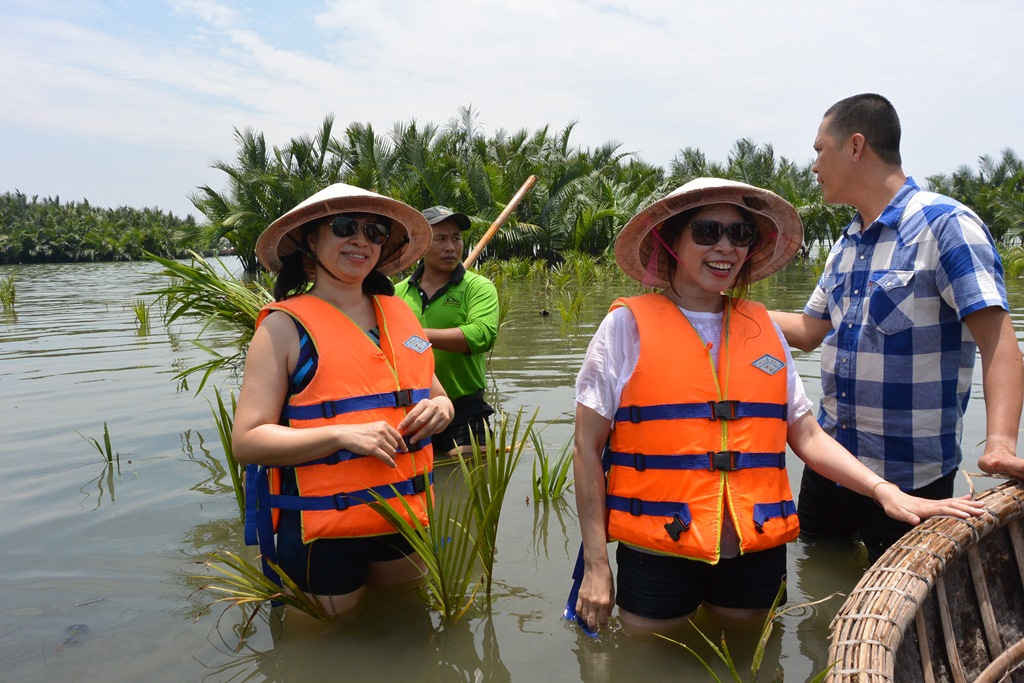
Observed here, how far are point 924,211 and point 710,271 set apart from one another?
964mm

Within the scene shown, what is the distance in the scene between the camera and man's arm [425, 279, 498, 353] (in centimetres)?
424

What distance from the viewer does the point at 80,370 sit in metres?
7.55

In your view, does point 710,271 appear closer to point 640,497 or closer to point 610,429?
point 610,429

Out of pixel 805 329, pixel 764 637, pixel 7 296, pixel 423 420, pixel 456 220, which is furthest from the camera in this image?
pixel 7 296

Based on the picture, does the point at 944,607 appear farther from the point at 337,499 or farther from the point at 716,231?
the point at 337,499

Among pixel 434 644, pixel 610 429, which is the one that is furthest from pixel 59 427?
pixel 610 429

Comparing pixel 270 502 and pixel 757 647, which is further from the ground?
pixel 270 502

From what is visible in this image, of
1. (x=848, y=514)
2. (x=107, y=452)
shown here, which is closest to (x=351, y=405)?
(x=848, y=514)

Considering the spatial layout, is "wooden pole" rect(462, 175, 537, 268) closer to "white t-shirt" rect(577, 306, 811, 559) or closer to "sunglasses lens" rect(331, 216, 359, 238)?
"sunglasses lens" rect(331, 216, 359, 238)

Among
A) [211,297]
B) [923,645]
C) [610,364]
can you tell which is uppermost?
[211,297]

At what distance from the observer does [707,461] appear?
2068 mm

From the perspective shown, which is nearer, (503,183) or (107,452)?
(107,452)

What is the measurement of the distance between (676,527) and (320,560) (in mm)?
1181

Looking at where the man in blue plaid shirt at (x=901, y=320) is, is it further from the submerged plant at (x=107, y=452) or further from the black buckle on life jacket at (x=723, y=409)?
the submerged plant at (x=107, y=452)
